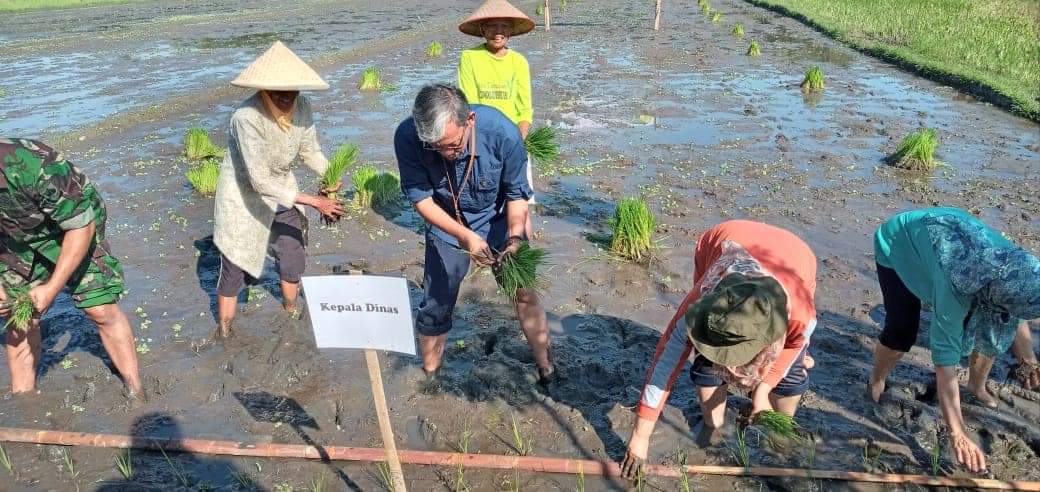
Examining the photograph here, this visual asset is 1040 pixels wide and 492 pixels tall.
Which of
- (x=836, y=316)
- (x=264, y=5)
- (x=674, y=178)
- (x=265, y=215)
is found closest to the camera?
(x=265, y=215)

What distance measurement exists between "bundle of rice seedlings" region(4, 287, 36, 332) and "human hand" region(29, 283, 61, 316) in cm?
2

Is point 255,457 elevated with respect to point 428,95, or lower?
lower

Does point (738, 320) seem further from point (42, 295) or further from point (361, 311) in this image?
point (42, 295)

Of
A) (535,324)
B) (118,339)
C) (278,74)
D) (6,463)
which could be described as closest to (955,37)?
(535,324)

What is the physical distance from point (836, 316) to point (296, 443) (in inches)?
117

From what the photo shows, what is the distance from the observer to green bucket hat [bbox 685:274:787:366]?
179 centimetres

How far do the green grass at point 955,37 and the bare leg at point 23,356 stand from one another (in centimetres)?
1025

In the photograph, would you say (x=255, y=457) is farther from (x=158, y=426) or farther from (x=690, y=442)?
(x=690, y=442)

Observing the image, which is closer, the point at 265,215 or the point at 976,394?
the point at 976,394

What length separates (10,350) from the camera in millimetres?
2885

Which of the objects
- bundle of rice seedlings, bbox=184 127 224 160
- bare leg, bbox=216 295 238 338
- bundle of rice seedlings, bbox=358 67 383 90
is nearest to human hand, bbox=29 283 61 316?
bare leg, bbox=216 295 238 338

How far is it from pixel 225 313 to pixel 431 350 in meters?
1.21

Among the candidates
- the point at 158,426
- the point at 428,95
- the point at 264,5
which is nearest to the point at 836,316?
the point at 428,95

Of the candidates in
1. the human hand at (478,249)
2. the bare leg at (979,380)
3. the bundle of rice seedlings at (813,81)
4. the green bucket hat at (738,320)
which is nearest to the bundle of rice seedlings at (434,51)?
the bundle of rice seedlings at (813,81)
